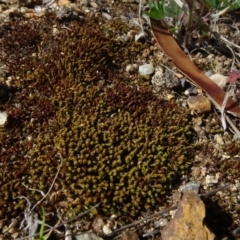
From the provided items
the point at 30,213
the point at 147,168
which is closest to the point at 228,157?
the point at 147,168

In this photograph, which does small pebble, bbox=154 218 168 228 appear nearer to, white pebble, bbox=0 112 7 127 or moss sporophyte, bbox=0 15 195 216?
moss sporophyte, bbox=0 15 195 216

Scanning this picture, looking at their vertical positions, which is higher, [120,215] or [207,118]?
[207,118]

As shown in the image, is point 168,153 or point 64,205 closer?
point 64,205

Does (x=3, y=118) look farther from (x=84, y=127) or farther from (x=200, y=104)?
Result: (x=200, y=104)

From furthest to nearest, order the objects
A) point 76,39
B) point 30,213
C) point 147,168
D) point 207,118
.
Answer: point 76,39
point 207,118
point 147,168
point 30,213

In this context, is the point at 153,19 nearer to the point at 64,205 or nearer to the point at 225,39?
the point at 225,39

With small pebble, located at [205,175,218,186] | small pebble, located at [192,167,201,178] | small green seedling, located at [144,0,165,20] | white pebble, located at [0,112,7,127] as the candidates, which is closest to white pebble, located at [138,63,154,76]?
small green seedling, located at [144,0,165,20]
